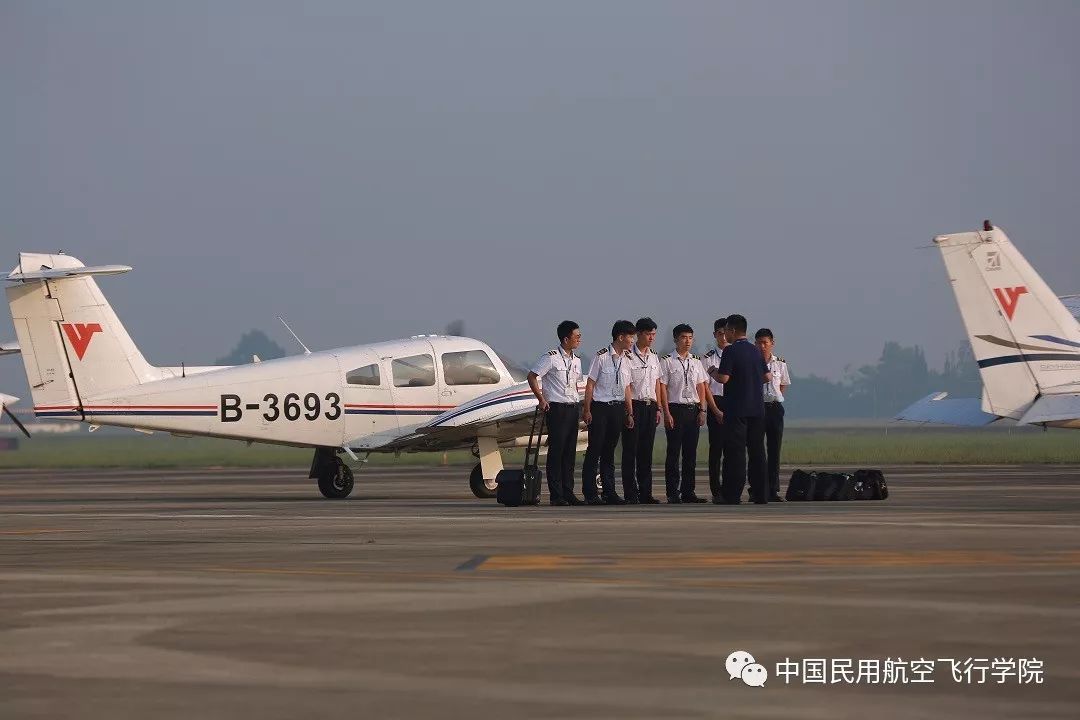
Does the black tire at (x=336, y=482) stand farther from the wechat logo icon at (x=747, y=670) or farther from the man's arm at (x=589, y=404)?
the wechat logo icon at (x=747, y=670)

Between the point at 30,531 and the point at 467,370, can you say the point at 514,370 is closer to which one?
the point at 467,370

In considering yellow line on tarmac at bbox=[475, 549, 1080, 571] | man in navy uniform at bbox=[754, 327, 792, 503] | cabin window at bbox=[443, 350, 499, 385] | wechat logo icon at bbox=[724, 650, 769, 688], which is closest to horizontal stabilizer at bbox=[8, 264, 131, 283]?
cabin window at bbox=[443, 350, 499, 385]

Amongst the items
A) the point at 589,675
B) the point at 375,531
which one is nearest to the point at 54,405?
the point at 375,531

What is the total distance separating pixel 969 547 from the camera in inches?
483

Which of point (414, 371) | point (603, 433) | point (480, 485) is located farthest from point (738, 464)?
point (414, 371)

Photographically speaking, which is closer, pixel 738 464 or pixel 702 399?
pixel 738 464

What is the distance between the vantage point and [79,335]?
26.2 m

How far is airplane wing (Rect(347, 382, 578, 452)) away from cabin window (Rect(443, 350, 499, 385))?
643 mm

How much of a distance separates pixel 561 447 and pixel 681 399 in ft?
6.14

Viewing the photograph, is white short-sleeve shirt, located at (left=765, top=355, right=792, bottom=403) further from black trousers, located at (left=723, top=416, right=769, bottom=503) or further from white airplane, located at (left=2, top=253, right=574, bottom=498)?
white airplane, located at (left=2, top=253, right=574, bottom=498)

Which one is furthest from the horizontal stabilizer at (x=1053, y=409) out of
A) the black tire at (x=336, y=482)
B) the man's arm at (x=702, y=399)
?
the black tire at (x=336, y=482)

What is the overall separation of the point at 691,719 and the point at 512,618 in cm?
277

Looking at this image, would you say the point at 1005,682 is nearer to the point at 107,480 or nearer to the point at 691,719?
the point at 691,719

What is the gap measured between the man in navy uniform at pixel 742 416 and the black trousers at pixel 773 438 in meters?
0.89
